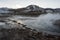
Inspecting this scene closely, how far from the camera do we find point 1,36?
27.1 ft

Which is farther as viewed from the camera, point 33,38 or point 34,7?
point 34,7

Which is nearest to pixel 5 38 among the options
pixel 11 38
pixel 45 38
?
pixel 11 38

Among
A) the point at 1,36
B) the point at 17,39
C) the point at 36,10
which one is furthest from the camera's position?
the point at 36,10

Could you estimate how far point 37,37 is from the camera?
8125mm

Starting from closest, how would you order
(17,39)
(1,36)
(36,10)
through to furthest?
(17,39) → (1,36) → (36,10)

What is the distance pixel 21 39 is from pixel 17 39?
0.17m

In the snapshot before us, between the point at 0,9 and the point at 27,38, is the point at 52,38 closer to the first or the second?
the point at 27,38

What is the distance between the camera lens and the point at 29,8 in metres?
30.1

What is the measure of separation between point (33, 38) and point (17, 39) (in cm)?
69

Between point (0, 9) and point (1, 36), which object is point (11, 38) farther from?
point (0, 9)

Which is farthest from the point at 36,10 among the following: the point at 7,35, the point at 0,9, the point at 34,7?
the point at 7,35

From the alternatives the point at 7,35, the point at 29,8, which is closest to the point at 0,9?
the point at 29,8

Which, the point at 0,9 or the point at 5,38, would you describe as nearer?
the point at 5,38

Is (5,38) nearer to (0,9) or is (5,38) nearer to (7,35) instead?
(7,35)
